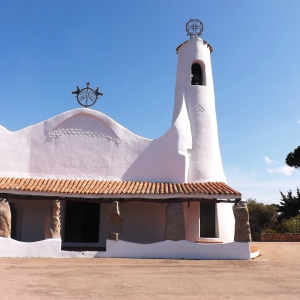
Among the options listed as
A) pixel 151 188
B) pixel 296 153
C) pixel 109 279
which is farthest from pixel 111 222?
pixel 296 153

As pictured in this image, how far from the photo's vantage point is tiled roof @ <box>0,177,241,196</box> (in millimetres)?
12367

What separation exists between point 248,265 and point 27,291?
6.76 metres

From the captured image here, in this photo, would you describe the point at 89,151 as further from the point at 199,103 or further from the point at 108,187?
the point at 199,103

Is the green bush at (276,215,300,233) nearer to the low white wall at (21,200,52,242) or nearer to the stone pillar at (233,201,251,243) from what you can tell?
the stone pillar at (233,201,251,243)

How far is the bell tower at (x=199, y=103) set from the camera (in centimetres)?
1505

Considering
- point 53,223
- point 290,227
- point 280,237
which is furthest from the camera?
point 290,227

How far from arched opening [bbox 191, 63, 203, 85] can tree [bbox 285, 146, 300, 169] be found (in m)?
19.2

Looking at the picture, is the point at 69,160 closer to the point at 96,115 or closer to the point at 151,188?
the point at 96,115

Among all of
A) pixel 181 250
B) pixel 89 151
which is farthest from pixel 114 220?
pixel 89 151

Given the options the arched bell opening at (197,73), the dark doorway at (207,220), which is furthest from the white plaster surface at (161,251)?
the arched bell opening at (197,73)

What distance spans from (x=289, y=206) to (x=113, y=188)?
22.2 meters

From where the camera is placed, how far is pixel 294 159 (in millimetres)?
32250

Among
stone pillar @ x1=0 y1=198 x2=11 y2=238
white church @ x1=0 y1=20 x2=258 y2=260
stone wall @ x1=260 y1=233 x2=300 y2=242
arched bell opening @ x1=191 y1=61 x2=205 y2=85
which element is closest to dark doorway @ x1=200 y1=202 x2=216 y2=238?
white church @ x1=0 y1=20 x2=258 y2=260

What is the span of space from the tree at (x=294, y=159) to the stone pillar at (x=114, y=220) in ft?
80.6
